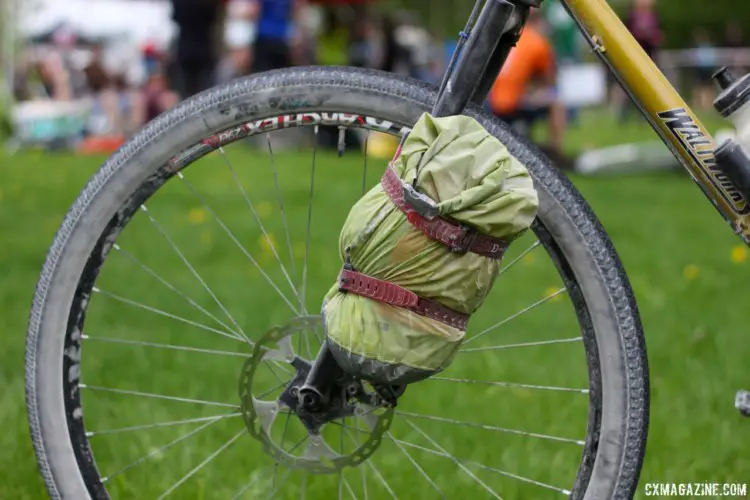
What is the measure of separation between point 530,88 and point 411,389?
23.4 ft

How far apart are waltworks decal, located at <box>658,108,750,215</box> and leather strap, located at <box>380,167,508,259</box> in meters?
0.36

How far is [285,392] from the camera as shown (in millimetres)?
2053

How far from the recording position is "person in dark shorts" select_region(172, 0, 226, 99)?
10383 millimetres

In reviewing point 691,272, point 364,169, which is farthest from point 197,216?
point 364,169

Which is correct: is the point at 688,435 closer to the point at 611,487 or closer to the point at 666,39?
the point at 611,487

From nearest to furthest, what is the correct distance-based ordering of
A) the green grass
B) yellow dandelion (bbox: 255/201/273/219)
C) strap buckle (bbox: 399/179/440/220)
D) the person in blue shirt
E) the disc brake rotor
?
strap buckle (bbox: 399/179/440/220), the disc brake rotor, the green grass, yellow dandelion (bbox: 255/201/273/219), the person in blue shirt

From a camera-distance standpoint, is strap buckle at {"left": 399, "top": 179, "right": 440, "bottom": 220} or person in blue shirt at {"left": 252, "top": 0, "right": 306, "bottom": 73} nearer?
strap buckle at {"left": 399, "top": 179, "right": 440, "bottom": 220}

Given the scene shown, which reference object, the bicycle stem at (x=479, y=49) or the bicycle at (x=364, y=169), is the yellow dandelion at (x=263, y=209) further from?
the bicycle stem at (x=479, y=49)

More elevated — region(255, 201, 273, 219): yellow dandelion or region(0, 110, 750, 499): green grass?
region(255, 201, 273, 219): yellow dandelion

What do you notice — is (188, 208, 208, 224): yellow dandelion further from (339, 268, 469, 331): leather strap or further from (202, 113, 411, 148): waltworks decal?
(339, 268, 469, 331): leather strap

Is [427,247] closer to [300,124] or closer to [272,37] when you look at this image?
[300,124]

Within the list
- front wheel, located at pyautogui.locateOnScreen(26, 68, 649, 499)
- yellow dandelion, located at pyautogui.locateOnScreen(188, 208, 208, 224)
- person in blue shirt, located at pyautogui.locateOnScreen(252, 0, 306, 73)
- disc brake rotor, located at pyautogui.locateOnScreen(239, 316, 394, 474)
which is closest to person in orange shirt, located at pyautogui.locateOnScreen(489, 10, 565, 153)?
person in blue shirt, located at pyautogui.locateOnScreen(252, 0, 306, 73)

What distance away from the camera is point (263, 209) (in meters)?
6.79

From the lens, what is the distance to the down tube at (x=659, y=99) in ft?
5.97
